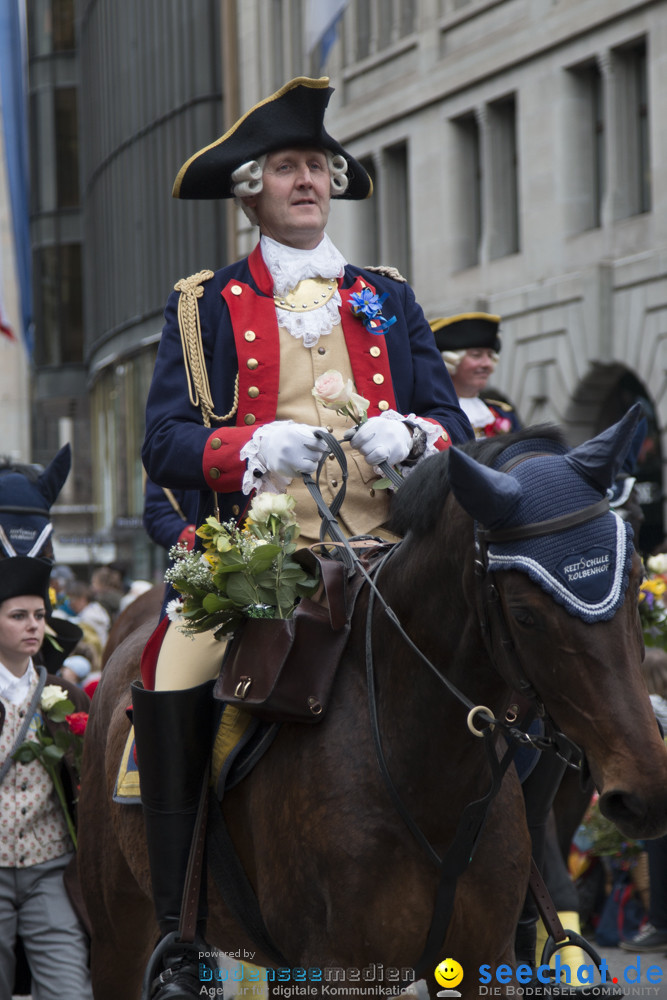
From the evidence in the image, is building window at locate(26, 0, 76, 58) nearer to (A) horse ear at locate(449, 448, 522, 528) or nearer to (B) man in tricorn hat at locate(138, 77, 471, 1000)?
(B) man in tricorn hat at locate(138, 77, 471, 1000)

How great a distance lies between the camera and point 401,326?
4.78 metres

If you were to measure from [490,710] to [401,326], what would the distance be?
156cm

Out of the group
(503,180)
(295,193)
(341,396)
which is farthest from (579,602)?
(503,180)

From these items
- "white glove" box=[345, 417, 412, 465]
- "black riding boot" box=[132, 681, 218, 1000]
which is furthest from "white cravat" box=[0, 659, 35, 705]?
"white glove" box=[345, 417, 412, 465]

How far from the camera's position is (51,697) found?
624 centimetres

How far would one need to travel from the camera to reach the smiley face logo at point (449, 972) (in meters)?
3.77

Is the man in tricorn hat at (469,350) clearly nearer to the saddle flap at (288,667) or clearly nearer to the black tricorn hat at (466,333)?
the black tricorn hat at (466,333)

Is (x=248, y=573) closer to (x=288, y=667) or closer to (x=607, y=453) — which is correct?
(x=288, y=667)

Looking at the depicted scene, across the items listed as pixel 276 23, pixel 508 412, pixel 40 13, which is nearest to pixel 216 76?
pixel 276 23

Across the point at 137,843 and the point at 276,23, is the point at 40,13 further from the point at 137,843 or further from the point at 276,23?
the point at 137,843

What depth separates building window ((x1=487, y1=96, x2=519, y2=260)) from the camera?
944 inches

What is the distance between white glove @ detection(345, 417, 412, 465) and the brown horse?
1.13 ft

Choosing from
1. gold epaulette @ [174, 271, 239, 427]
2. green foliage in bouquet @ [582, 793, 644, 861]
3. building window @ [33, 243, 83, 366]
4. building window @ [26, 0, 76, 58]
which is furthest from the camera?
building window @ [26, 0, 76, 58]

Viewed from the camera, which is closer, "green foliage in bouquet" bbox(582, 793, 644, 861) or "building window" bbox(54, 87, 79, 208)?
"green foliage in bouquet" bbox(582, 793, 644, 861)
